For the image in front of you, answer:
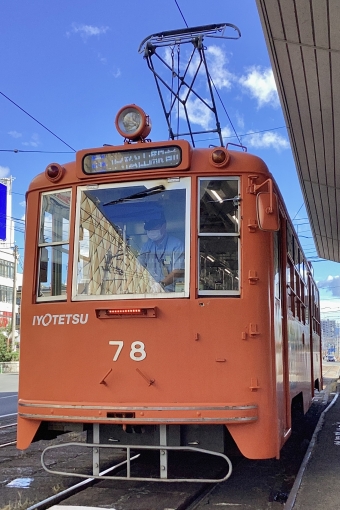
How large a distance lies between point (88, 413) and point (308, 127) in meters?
6.94

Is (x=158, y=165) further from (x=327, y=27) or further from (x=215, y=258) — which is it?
(x=327, y=27)

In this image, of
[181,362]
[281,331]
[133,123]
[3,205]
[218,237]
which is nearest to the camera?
[181,362]

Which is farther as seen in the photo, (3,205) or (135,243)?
(3,205)

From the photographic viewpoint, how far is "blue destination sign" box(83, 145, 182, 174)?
4.97 m

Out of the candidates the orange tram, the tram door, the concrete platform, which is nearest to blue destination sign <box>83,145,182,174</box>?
the orange tram

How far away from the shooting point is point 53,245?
17.1ft

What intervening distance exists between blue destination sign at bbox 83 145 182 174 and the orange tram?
1 cm

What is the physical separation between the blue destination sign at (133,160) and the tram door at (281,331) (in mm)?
1389

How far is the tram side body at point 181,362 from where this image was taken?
4.50m

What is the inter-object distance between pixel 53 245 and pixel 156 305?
1261mm

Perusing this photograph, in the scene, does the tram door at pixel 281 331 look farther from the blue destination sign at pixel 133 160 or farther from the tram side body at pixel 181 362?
the blue destination sign at pixel 133 160

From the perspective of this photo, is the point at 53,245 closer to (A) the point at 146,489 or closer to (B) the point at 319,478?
(A) the point at 146,489

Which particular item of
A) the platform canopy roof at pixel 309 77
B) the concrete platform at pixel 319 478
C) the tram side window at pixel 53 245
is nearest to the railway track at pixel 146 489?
the concrete platform at pixel 319 478

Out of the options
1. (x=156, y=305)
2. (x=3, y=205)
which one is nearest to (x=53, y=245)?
(x=156, y=305)
